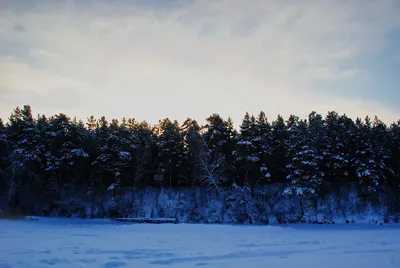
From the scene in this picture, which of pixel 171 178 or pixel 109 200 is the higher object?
pixel 171 178

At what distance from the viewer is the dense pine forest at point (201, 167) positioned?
40406mm

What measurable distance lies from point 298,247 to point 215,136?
33554mm

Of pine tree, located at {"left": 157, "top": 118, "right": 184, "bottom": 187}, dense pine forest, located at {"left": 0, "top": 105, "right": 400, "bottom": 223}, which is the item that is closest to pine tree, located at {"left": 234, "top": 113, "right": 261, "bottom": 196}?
dense pine forest, located at {"left": 0, "top": 105, "right": 400, "bottom": 223}

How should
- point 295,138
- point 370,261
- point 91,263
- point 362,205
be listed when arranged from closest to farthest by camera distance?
1. point 91,263
2. point 370,261
3. point 362,205
4. point 295,138

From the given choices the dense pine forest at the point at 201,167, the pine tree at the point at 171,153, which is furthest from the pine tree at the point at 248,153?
the pine tree at the point at 171,153

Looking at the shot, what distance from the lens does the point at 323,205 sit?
1629 inches

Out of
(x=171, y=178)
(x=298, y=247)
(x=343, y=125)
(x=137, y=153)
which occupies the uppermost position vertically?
(x=343, y=125)

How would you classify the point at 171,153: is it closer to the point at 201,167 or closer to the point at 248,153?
the point at 201,167

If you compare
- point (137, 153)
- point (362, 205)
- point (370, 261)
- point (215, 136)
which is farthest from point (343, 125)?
point (370, 261)

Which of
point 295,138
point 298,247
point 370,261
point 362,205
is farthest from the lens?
point 295,138

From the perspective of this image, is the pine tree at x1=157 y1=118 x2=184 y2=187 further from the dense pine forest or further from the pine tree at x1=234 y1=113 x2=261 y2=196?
the pine tree at x1=234 y1=113 x2=261 y2=196

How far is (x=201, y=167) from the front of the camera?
3997 cm

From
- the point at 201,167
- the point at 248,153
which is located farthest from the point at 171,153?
the point at 248,153

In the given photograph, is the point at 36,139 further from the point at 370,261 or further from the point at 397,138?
the point at 397,138
